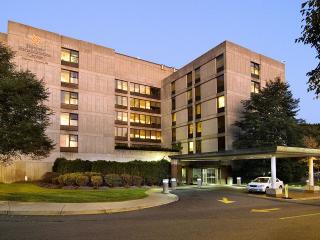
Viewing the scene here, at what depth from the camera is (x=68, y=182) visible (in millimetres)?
38938

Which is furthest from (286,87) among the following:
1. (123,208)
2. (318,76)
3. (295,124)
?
(318,76)

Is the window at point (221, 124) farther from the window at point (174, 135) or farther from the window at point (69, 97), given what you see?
the window at point (69, 97)

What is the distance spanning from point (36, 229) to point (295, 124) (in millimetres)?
45140

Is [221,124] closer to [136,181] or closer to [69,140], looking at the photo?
[136,181]

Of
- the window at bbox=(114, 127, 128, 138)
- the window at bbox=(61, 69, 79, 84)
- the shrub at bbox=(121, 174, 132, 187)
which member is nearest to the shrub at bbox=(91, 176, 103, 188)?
the shrub at bbox=(121, 174, 132, 187)

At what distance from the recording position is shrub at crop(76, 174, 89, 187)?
38.6 metres

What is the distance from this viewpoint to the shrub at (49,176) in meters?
45.3

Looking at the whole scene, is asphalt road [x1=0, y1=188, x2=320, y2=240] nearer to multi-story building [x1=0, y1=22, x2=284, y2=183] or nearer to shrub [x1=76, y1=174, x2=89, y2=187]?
shrub [x1=76, y1=174, x2=89, y2=187]

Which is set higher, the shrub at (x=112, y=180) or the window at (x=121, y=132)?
the window at (x=121, y=132)

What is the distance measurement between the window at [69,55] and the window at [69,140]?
10858mm

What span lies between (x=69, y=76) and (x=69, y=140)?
9.20 m

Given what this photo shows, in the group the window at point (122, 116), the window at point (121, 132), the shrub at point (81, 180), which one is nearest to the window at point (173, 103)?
the window at point (122, 116)

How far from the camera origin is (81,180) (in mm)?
38688

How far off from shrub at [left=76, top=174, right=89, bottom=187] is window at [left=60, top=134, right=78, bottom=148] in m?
16.0
